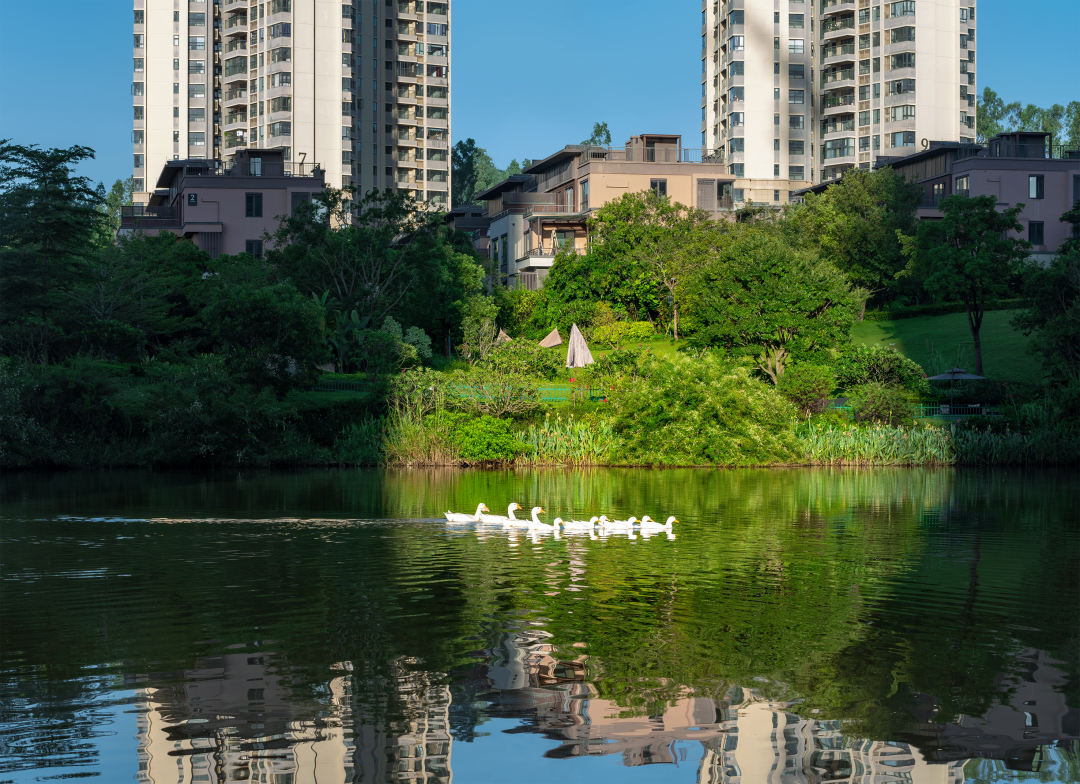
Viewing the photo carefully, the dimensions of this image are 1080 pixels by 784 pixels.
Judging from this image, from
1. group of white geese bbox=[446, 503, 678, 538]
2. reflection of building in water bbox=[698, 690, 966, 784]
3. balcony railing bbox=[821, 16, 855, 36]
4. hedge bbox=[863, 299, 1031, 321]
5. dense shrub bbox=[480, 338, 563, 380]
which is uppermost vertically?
balcony railing bbox=[821, 16, 855, 36]

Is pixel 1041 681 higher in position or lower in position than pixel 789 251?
lower

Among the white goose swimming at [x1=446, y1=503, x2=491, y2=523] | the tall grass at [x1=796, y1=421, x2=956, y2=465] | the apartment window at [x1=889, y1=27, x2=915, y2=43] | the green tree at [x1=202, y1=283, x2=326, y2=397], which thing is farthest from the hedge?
the apartment window at [x1=889, y1=27, x2=915, y2=43]

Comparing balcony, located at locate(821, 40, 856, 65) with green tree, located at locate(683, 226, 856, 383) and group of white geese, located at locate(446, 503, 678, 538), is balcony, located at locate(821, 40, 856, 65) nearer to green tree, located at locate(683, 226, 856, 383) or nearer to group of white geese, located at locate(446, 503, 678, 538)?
green tree, located at locate(683, 226, 856, 383)

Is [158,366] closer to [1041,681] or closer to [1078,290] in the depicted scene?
[1078,290]

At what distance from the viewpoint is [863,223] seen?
8694 centimetres

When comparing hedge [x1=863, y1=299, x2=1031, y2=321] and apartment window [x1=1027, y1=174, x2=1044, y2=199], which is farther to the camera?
apartment window [x1=1027, y1=174, x2=1044, y2=199]

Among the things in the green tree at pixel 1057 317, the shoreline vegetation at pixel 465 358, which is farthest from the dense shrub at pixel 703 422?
the green tree at pixel 1057 317

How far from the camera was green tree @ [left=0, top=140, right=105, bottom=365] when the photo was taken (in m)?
58.3

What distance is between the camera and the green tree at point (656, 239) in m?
80.3

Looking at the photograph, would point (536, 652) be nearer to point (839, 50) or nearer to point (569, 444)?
point (569, 444)

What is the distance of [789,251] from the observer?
6384 cm

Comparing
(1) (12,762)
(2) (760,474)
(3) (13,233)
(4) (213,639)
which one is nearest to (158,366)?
(3) (13,233)

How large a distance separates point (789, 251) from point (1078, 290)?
15.0 m

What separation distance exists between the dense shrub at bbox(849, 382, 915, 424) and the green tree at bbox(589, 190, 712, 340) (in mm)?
25528
